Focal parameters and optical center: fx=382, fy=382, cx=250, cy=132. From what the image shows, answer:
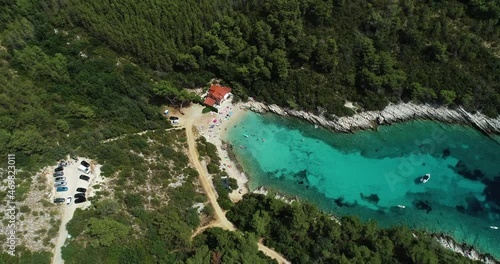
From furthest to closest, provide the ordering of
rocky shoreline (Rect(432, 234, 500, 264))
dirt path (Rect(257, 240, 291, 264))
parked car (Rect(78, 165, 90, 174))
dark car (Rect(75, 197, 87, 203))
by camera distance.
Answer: rocky shoreline (Rect(432, 234, 500, 264)), parked car (Rect(78, 165, 90, 174)), dirt path (Rect(257, 240, 291, 264)), dark car (Rect(75, 197, 87, 203))

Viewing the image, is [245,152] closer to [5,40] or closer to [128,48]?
[128,48]

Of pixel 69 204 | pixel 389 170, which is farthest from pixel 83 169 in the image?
pixel 389 170

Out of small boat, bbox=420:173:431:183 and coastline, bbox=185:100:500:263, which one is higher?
coastline, bbox=185:100:500:263

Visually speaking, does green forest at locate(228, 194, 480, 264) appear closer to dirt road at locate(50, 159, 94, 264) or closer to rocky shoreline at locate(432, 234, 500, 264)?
rocky shoreline at locate(432, 234, 500, 264)

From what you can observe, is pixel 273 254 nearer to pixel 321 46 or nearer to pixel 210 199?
pixel 210 199

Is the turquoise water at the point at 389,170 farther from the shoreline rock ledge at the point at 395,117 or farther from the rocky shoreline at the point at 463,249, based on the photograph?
the rocky shoreline at the point at 463,249

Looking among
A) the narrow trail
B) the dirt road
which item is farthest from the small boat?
the dirt road
